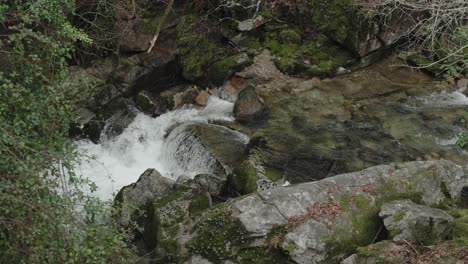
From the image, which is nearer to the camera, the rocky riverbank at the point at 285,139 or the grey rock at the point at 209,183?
the rocky riverbank at the point at 285,139

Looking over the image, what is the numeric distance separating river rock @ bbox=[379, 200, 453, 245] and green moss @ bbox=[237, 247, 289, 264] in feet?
4.71

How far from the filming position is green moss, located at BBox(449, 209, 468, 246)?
6.04 meters

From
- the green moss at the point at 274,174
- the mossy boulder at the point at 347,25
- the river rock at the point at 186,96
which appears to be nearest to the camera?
the green moss at the point at 274,174

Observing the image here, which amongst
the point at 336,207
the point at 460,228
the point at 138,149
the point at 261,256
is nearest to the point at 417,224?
the point at 460,228

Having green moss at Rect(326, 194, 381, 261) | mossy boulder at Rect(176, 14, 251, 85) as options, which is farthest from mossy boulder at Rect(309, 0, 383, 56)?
green moss at Rect(326, 194, 381, 261)

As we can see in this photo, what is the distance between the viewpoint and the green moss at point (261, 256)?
6.25m

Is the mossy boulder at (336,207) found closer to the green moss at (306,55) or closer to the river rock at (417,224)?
the river rock at (417,224)

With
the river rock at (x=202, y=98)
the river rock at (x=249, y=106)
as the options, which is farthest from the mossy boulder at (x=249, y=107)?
the river rock at (x=202, y=98)

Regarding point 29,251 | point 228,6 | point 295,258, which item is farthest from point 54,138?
point 228,6

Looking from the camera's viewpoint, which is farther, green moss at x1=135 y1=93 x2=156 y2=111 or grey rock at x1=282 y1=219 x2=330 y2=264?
green moss at x1=135 y1=93 x2=156 y2=111

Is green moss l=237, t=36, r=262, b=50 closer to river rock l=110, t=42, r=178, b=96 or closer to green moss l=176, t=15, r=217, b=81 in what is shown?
green moss l=176, t=15, r=217, b=81

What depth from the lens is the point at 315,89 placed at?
1210cm

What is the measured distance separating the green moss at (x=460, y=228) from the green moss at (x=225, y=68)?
6.91 meters

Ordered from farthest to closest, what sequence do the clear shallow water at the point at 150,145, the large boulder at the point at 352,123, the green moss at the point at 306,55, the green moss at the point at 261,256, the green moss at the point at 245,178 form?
the green moss at the point at 306,55
the clear shallow water at the point at 150,145
the large boulder at the point at 352,123
the green moss at the point at 245,178
the green moss at the point at 261,256
